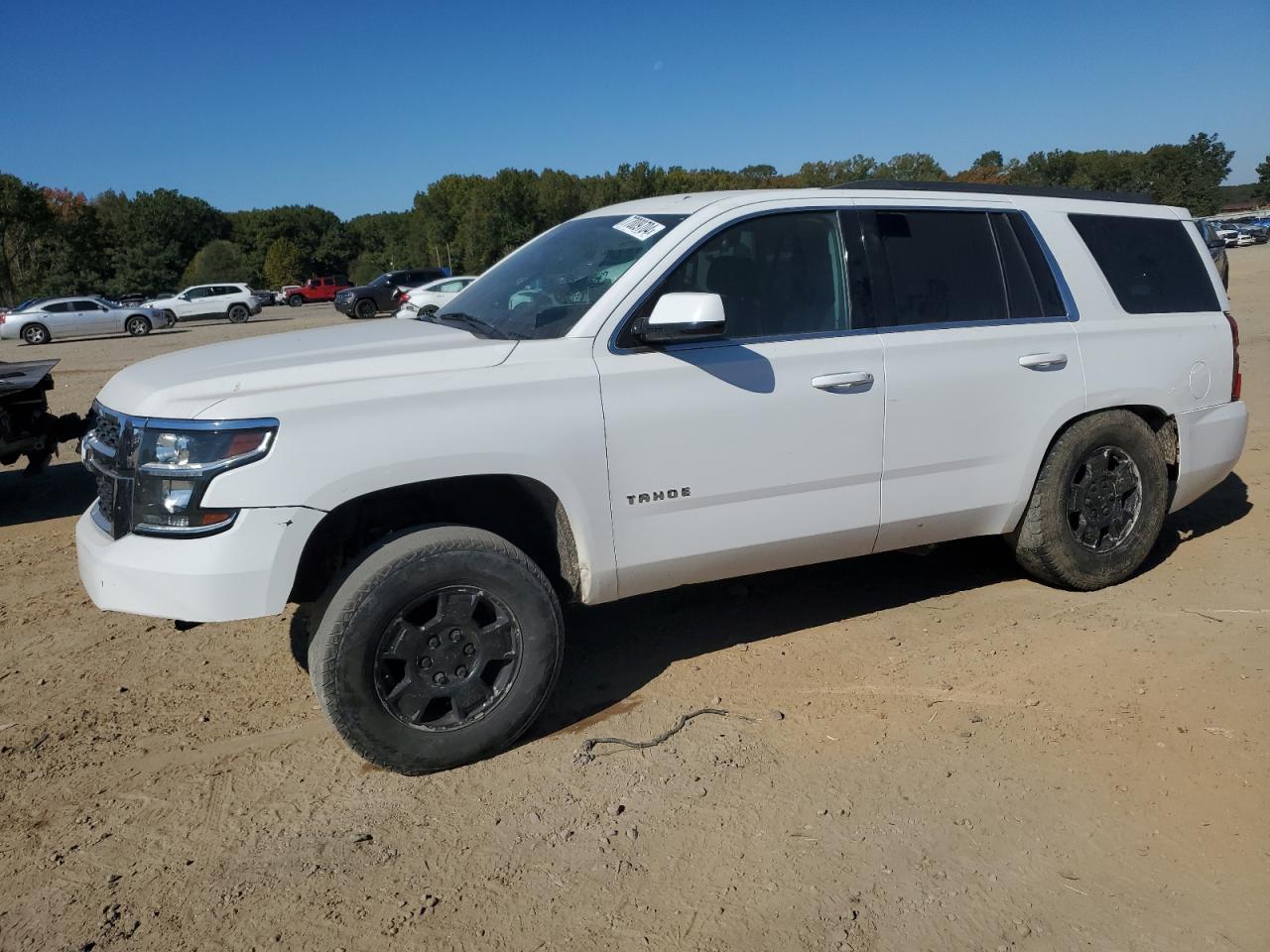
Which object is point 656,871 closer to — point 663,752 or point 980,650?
point 663,752

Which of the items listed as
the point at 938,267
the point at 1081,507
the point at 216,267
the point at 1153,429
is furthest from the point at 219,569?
the point at 216,267

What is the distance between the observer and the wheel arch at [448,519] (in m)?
3.45

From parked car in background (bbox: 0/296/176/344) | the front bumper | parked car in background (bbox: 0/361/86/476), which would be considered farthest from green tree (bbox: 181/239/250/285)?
the front bumper

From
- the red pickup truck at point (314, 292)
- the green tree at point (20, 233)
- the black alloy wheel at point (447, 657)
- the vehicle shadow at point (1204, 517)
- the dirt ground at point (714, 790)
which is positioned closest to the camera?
the dirt ground at point (714, 790)

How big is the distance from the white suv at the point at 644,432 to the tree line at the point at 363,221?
60.2m

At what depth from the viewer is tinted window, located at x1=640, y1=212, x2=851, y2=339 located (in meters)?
3.81

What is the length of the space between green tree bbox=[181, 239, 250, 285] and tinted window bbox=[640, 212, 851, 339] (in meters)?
76.0

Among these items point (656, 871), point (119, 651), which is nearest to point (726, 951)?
point (656, 871)

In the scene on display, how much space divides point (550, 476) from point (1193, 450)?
3475mm

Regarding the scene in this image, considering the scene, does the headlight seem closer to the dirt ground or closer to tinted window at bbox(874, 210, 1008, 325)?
the dirt ground

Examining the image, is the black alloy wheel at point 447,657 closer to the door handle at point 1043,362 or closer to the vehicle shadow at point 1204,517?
the door handle at point 1043,362

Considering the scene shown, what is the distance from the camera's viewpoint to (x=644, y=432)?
3506 mm

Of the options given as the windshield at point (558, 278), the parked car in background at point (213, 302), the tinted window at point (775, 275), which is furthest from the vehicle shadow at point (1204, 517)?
the parked car in background at point (213, 302)

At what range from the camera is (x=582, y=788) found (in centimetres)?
328
